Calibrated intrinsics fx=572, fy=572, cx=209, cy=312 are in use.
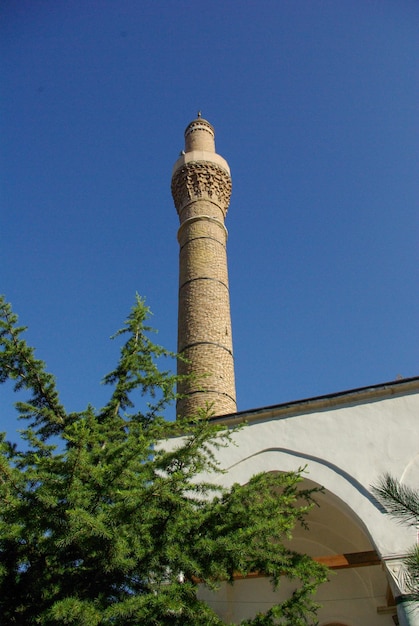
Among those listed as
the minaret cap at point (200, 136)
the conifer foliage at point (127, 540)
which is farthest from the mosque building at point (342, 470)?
the minaret cap at point (200, 136)

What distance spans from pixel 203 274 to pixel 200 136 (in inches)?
195

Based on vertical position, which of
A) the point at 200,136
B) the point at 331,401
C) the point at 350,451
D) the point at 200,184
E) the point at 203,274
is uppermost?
the point at 200,136

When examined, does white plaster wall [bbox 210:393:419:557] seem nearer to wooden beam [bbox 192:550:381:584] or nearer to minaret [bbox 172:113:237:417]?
wooden beam [bbox 192:550:381:584]

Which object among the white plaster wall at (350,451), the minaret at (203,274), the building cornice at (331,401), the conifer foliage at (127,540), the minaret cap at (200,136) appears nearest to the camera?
the conifer foliage at (127,540)

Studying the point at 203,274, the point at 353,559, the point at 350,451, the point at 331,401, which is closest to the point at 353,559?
the point at 353,559

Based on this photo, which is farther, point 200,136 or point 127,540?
point 200,136

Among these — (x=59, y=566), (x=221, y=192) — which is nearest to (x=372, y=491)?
(x=59, y=566)

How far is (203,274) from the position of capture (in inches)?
468

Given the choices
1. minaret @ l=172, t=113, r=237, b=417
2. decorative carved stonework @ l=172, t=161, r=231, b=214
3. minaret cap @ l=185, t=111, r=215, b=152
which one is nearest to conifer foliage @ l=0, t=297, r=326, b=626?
minaret @ l=172, t=113, r=237, b=417

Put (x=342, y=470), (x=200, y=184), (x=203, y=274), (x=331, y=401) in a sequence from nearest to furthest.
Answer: (x=342, y=470), (x=331, y=401), (x=203, y=274), (x=200, y=184)

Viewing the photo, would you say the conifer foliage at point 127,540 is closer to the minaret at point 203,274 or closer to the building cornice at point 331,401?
the building cornice at point 331,401

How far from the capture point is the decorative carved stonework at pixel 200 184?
1358cm

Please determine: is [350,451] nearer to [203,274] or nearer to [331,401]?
[331,401]

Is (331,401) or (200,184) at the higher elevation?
(200,184)
